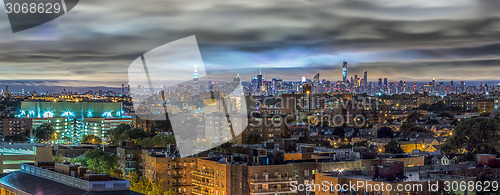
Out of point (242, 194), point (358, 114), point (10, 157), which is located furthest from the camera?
point (358, 114)

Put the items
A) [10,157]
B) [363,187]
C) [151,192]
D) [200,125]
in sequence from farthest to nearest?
[200,125], [10,157], [151,192], [363,187]

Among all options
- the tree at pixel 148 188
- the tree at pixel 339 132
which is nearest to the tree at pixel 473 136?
the tree at pixel 339 132

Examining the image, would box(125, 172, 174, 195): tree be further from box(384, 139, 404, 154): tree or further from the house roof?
box(384, 139, 404, 154): tree

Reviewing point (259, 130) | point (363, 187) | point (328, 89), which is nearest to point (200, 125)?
point (259, 130)

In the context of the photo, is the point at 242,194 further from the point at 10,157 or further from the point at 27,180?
the point at 10,157

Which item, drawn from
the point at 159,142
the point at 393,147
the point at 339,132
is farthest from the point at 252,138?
the point at 339,132

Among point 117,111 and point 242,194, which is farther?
point 117,111

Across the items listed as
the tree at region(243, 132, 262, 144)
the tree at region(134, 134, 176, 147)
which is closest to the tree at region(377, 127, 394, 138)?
the tree at region(243, 132, 262, 144)

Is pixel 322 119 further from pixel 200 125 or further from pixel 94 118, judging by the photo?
pixel 94 118

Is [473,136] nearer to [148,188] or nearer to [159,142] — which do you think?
[159,142]
